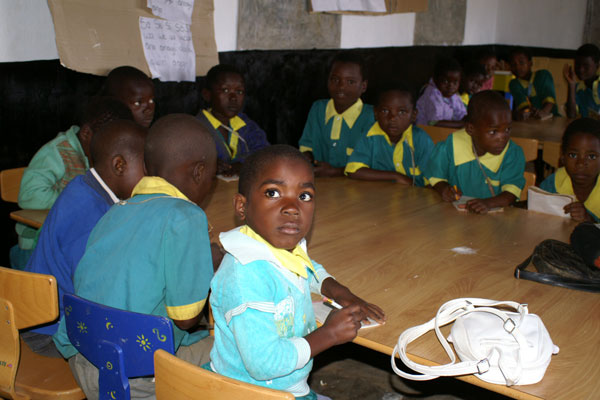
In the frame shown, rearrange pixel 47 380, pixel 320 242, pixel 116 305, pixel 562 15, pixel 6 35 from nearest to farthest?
pixel 116 305
pixel 47 380
pixel 320 242
pixel 6 35
pixel 562 15

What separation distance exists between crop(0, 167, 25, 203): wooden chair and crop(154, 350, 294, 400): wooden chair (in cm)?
190

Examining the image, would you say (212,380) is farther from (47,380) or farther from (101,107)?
(101,107)

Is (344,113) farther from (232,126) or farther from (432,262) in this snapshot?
(432,262)

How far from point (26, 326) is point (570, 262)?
1.65m

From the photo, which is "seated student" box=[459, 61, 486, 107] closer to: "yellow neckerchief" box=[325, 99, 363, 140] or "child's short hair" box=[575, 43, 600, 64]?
"child's short hair" box=[575, 43, 600, 64]

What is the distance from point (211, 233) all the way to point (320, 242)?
406mm

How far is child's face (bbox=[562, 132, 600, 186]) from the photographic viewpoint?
2576mm

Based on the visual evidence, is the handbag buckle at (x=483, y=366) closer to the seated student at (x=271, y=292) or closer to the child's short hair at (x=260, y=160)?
the seated student at (x=271, y=292)

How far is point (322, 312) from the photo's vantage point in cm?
154

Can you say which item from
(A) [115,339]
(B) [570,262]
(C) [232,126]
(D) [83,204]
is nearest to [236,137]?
(C) [232,126]

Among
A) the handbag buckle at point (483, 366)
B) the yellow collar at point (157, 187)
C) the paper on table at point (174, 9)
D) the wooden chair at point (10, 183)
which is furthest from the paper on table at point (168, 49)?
the handbag buckle at point (483, 366)

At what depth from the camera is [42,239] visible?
1.88 m

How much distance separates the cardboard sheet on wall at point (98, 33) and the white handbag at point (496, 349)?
2.54m

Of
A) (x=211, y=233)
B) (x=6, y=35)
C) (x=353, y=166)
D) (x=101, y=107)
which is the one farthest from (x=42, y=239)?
(x=353, y=166)
